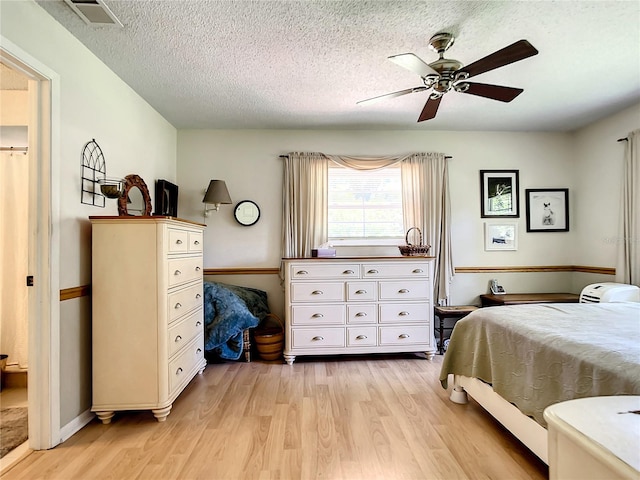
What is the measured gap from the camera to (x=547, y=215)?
3.95 meters

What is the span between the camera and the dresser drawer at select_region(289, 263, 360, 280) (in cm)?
322

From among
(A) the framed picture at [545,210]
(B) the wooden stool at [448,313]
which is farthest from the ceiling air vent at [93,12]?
(A) the framed picture at [545,210]

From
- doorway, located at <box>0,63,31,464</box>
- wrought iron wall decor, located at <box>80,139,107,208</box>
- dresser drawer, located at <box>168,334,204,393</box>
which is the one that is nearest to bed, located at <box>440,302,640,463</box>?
dresser drawer, located at <box>168,334,204,393</box>

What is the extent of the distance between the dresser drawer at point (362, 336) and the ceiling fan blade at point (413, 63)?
2.35 metres

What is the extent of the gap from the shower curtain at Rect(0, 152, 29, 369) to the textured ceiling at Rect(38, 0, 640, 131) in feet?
3.98

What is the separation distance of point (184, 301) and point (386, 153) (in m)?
2.80

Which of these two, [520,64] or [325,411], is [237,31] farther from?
[325,411]

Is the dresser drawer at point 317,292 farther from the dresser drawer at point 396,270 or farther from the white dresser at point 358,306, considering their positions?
the dresser drawer at point 396,270

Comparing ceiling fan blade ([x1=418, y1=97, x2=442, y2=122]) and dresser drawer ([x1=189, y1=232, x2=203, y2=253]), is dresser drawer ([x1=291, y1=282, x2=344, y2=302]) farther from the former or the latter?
ceiling fan blade ([x1=418, y1=97, x2=442, y2=122])

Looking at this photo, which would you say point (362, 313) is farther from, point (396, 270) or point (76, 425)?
point (76, 425)

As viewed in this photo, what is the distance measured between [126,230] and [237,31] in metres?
1.49

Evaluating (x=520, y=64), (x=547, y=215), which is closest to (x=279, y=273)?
(x=520, y=64)

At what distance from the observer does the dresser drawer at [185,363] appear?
2267 mm

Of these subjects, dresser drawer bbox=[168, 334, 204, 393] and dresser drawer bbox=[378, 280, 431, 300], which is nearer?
dresser drawer bbox=[168, 334, 204, 393]
